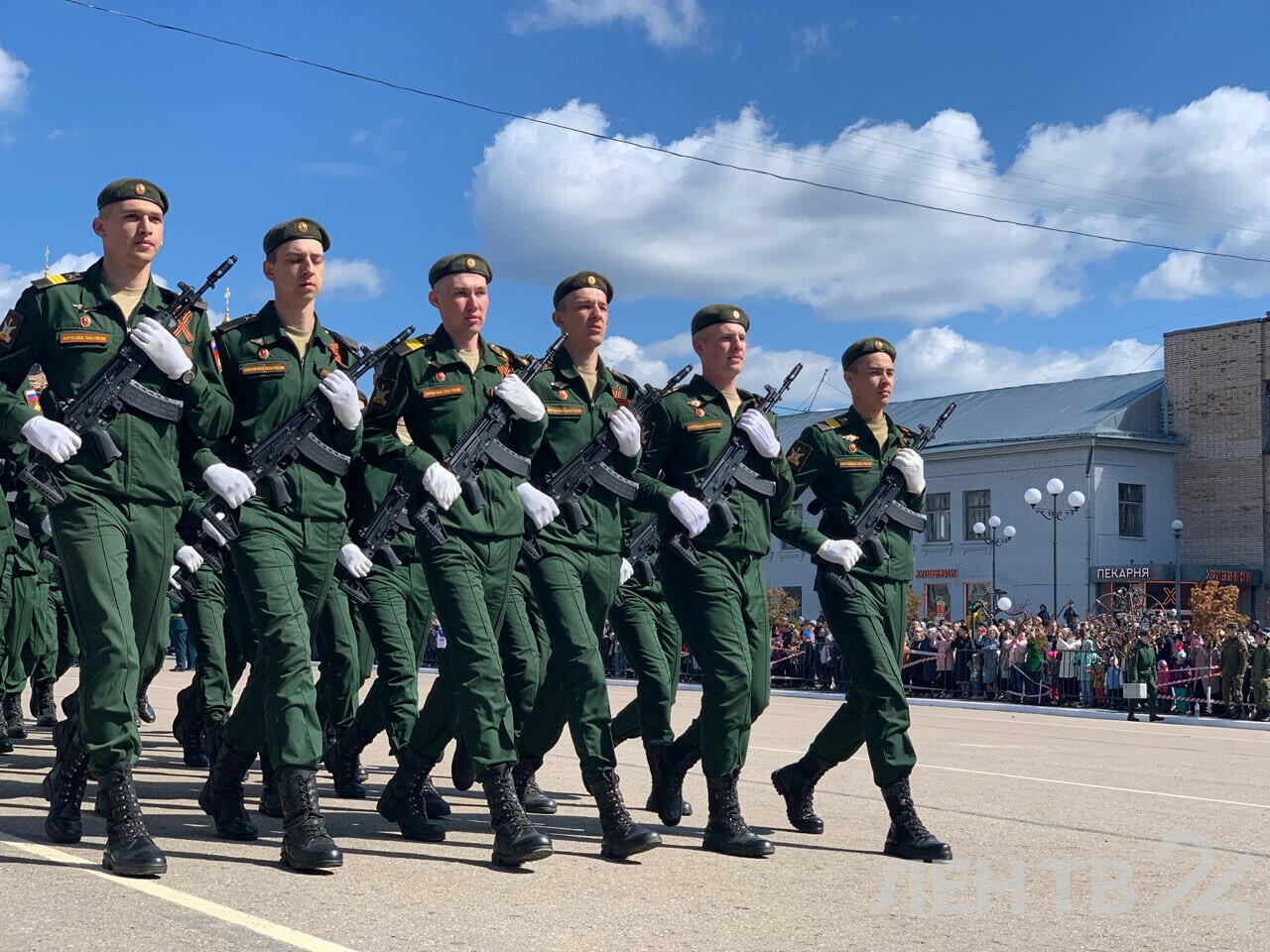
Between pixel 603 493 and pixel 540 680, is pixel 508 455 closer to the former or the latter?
pixel 603 493

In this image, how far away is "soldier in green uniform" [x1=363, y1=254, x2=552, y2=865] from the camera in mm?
6172

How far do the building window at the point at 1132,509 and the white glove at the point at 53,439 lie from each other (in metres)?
44.9

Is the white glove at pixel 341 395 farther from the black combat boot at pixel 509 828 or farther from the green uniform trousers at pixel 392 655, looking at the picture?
the green uniform trousers at pixel 392 655

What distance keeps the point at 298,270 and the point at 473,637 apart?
161cm

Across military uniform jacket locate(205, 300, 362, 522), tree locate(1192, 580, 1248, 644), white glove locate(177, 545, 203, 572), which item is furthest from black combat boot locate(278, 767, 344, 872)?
tree locate(1192, 580, 1248, 644)

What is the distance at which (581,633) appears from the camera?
6645 millimetres

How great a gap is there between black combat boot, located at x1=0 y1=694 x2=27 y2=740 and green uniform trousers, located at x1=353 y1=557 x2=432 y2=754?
13.6 ft

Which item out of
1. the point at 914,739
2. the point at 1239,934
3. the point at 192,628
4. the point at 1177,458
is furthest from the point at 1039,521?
the point at 1239,934

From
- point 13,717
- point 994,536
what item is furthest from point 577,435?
point 994,536

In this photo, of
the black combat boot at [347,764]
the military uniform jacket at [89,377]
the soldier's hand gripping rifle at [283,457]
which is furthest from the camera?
the black combat boot at [347,764]

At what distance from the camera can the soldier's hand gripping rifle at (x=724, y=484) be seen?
6973 mm

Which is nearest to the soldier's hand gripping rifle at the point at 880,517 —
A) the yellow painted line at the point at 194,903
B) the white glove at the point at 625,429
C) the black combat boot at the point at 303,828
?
the white glove at the point at 625,429

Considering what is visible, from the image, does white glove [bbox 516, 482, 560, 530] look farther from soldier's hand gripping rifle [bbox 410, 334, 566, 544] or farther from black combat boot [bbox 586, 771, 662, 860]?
black combat boot [bbox 586, 771, 662, 860]

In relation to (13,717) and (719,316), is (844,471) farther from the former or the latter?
(13,717)
